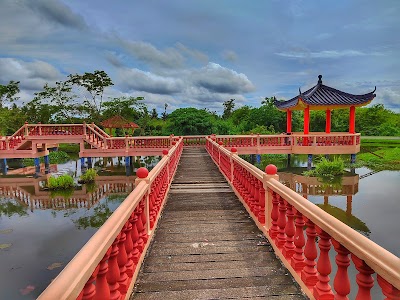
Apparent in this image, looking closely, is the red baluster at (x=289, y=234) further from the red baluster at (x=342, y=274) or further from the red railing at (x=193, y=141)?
the red railing at (x=193, y=141)

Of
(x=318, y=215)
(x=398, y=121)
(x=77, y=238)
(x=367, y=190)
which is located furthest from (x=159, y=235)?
(x=398, y=121)

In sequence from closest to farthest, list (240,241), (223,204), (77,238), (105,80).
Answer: (240,241)
(223,204)
(77,238)
(105,80)

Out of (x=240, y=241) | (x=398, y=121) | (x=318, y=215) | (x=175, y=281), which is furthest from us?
(x=398, y=121)

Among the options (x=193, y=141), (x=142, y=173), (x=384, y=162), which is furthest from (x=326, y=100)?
(x=142, y=173)

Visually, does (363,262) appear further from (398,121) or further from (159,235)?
(398,121)

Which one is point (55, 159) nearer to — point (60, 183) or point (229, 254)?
point (60, 183)

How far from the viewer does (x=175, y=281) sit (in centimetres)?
290

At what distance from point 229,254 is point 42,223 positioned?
905cm

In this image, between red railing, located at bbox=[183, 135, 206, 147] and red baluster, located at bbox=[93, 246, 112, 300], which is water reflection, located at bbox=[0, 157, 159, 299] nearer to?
red railing, located at bbox=[183, 135, 206, 147]

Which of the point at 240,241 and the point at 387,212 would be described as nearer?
the point at 240,241

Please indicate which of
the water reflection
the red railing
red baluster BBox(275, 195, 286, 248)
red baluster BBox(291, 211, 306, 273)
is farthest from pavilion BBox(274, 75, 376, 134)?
red baluster BBox(291, 211, 306, 273)

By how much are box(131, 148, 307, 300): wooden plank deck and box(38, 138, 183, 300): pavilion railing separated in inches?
8.3

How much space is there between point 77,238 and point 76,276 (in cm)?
837

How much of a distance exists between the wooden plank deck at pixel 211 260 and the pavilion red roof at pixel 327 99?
14.1 meters
